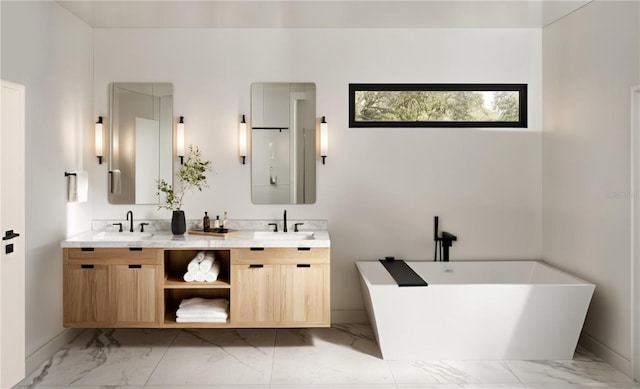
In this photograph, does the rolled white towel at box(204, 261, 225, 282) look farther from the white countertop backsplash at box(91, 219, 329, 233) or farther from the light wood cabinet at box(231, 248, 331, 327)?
the white countertop backsplash at box(91, 219, 329, 233)

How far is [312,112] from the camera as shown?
14.4 feet

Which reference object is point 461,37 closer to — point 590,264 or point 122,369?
point 590,264

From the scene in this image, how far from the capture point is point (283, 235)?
421 centimetres

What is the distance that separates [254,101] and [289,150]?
0.53 m

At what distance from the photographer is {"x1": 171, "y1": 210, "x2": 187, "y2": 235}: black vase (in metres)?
4.05

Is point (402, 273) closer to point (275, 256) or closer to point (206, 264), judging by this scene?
point (275, 256)

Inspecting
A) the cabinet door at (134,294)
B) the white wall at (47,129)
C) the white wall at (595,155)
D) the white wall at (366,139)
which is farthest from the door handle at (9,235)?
the white wall at (595,155)

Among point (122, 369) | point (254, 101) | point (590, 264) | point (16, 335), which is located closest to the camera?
point (16, 335)

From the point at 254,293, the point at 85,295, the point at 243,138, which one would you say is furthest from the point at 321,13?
the point at 85,295

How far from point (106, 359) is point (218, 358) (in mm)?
826

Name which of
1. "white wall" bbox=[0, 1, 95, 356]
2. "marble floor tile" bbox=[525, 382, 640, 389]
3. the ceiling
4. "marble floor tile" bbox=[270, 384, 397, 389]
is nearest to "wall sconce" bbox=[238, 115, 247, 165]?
the ceiling

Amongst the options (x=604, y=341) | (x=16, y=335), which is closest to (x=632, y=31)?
(x=604, y=341)

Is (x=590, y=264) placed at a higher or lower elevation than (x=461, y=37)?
lower

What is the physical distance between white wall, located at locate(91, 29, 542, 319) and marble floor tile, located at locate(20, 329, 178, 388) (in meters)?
1.04
